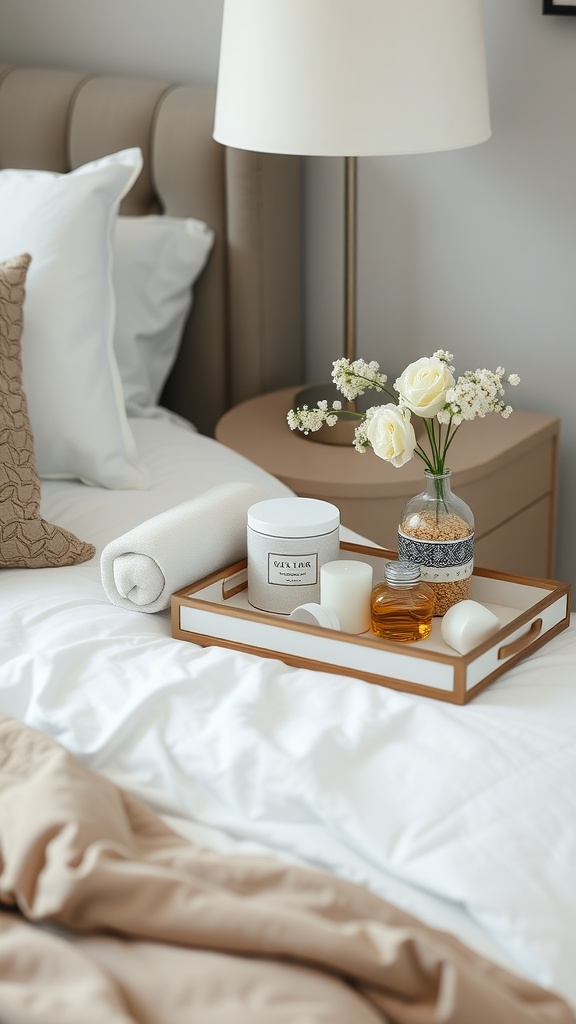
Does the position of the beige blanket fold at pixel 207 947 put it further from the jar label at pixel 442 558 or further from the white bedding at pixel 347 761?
the jar label at pixel 442 558

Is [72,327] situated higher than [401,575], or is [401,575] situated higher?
[72,327]

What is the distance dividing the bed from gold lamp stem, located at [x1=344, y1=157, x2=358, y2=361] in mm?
341

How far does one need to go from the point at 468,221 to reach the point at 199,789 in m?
1.41

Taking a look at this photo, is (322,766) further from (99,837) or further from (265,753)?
(99,837)

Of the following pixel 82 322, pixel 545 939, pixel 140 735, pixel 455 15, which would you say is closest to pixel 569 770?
pixel 545 939

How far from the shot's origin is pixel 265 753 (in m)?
0.98

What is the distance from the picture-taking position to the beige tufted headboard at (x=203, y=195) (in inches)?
83.3

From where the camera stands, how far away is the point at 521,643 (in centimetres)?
117

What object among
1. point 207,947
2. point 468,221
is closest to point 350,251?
point 468,221

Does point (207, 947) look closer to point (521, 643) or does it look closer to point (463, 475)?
point (521, 643)

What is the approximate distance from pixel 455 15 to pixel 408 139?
188 mm

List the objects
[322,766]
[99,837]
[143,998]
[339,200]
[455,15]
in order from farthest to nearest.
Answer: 1. [339,200]
2. [455,15]
3. [322,766]
4. [99,837]
5. [143,998]

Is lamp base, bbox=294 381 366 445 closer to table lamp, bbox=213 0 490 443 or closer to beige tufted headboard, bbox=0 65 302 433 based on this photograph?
beige tufted headboard, bbox=0 65 302 433

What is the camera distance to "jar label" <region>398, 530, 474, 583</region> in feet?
4.02
